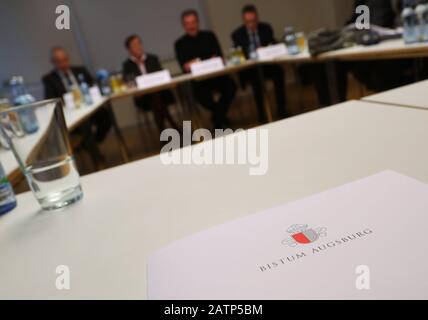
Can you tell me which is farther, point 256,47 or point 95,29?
point 95,29

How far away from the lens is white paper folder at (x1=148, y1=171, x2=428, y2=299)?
30cm

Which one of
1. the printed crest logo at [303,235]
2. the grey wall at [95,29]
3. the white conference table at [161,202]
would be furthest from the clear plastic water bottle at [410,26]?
the grey wall at [95,29]

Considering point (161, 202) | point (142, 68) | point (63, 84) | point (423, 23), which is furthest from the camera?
point (142, 68)

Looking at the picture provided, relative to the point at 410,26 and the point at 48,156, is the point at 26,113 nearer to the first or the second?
the point at 48,156

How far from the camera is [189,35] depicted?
4.47 m

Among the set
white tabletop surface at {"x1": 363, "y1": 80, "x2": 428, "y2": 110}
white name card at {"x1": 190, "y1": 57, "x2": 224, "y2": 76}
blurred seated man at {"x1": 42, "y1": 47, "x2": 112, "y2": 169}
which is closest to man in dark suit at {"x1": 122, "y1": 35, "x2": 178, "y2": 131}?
blurred seated man at {"x1": 42, "y1": 47, "x2": 112, "y2": 169}

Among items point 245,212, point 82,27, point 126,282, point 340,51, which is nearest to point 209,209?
point 245,212

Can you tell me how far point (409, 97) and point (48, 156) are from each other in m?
0.77

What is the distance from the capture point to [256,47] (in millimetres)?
4461

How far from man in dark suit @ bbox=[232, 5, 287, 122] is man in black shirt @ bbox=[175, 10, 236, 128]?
270mm

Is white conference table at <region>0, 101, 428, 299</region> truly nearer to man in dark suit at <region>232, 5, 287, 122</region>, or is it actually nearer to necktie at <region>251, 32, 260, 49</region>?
man in dark suit at <region>232, 5, 287, 122</region>

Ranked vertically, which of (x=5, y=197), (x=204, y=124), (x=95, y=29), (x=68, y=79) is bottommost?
(x=204, y=124)

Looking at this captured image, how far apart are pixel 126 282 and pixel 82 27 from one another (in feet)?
18.1

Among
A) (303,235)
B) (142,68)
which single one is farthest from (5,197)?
(142,68)
